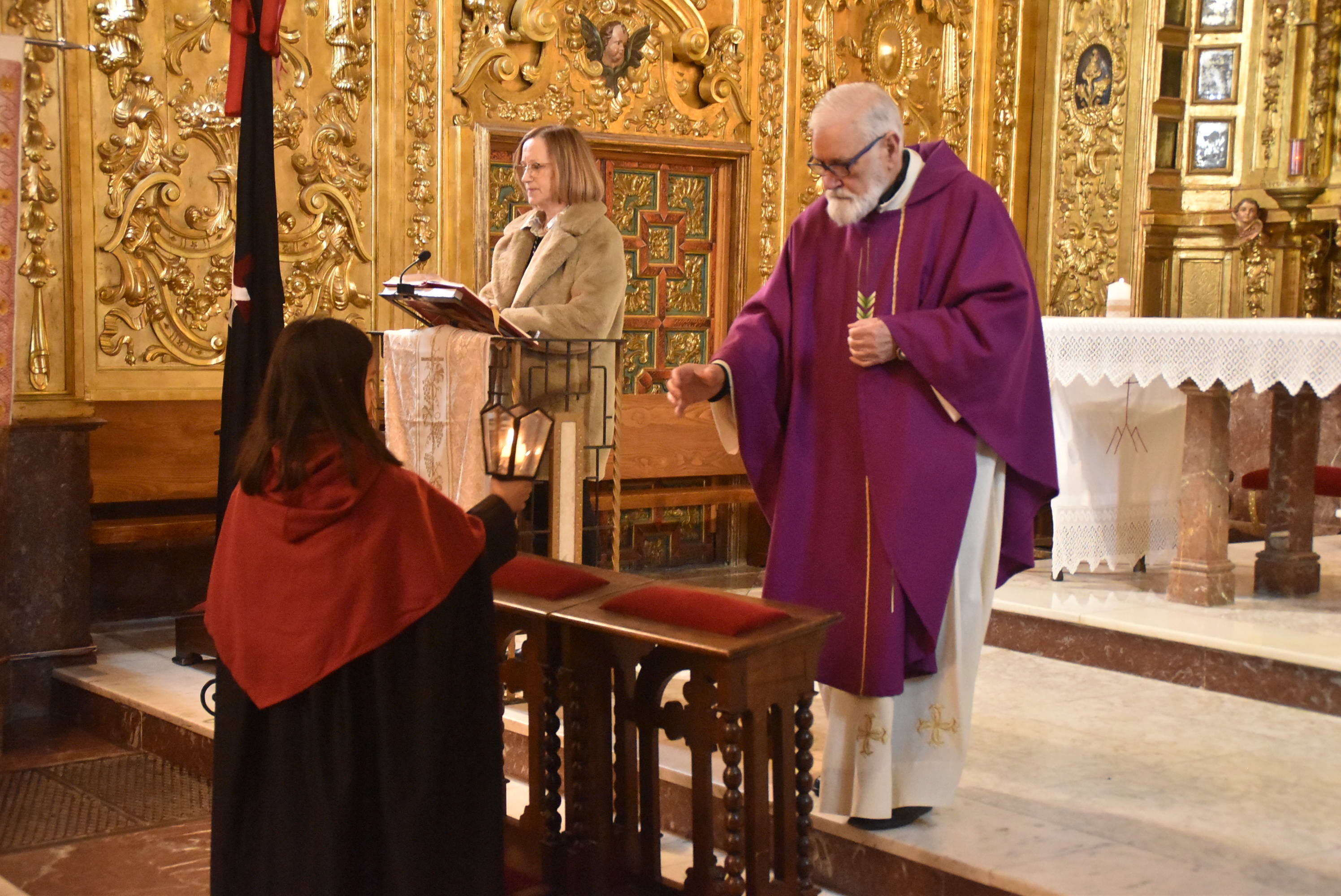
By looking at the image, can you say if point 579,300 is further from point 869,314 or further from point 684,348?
point 684,348

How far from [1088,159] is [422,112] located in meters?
3.88

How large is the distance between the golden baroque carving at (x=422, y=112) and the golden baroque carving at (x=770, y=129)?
1.80 metres

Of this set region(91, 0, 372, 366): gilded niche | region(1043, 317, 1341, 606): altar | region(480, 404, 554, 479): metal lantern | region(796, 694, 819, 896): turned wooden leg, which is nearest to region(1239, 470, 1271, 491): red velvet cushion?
region(1043, 317, 1341, 606): altar

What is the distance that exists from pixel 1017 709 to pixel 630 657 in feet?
6.01

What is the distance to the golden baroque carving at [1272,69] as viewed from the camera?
771 centimetres

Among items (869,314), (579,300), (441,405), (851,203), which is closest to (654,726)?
(869,314)

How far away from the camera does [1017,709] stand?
180 inches

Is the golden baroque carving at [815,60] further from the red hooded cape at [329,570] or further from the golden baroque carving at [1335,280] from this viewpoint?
the red hooded cape at [329,570]

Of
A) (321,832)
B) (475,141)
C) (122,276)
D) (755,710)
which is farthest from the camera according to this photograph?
(475,141)

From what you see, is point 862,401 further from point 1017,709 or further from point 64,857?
point 64,857

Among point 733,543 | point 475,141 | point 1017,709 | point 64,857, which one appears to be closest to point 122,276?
point 475,141

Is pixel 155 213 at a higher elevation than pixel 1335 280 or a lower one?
higher

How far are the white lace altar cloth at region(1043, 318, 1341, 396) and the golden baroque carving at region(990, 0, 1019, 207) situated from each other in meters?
2.82

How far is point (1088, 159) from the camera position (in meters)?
8.24
